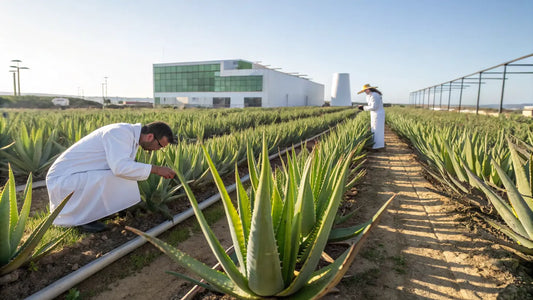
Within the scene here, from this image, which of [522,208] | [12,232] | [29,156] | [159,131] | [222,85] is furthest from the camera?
[222,85]

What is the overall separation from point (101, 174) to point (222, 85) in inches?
1734

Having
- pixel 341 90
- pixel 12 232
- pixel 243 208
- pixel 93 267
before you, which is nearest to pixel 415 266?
pixel 243 208

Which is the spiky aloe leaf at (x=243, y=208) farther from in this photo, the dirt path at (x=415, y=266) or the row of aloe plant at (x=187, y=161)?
the dirt path at (x=415, y=266)

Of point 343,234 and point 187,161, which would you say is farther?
point 187,161

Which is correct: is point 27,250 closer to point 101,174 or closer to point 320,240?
point 101,174

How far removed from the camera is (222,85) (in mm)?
45250

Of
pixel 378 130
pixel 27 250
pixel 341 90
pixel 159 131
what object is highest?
pixel 341 90

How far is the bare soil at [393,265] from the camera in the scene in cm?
181

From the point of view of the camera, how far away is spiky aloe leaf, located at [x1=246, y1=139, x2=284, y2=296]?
1.08 m

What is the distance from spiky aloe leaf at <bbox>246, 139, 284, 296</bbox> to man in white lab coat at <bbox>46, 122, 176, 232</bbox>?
1.33 m

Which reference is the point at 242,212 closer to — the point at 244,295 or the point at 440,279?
the point at 244,295

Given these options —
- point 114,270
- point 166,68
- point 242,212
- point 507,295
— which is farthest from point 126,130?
point 166,68

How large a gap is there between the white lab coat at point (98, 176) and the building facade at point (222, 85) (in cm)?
3982

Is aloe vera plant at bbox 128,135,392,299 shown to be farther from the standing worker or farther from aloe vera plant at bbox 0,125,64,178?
the standing worker
